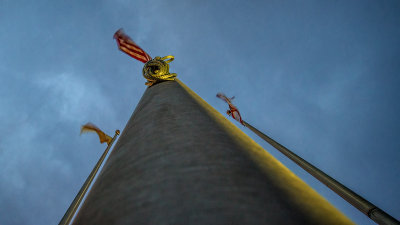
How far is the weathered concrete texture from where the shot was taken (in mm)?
1470

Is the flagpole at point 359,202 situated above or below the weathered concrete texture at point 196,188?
Result: above

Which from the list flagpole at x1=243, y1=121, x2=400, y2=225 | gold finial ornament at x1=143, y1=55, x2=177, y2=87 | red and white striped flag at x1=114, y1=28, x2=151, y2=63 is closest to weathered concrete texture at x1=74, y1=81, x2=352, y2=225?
flagpole at x1=243, y1=121, x2=400, y2=225

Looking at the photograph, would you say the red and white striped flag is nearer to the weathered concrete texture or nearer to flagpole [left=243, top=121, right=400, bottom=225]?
flagpole [left=243, top=121, right=400, bottom=225]

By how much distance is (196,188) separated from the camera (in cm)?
164

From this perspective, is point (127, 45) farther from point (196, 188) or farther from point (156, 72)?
point (196, 188)

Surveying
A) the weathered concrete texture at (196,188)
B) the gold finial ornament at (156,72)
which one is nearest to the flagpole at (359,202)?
the weathered concrete texture at (196,188)

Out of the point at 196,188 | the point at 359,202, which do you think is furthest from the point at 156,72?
the point at 196,188

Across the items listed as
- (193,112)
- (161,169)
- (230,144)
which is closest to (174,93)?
(193,112)

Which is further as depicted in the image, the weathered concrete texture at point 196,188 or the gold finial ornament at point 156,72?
the gold finial ornament at point 156,72

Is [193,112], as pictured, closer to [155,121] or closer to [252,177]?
[155,121]

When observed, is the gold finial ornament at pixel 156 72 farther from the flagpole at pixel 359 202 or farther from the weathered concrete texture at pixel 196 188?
the weathered concrete texture at pixel 196 188

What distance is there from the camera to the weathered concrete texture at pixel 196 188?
1.47 metres

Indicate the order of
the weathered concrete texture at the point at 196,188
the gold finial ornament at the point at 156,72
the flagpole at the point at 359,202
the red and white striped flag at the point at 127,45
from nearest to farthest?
the weathered concrete texture at the point at 196,188
the flagpole at the point at 359,202
the gold finial ornament at the point at 156,72
the red and white striped flag at the point at 127,45

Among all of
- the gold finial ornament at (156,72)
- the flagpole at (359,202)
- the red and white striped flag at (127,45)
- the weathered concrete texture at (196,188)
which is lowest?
the weathered concrete texture at (196,188)
